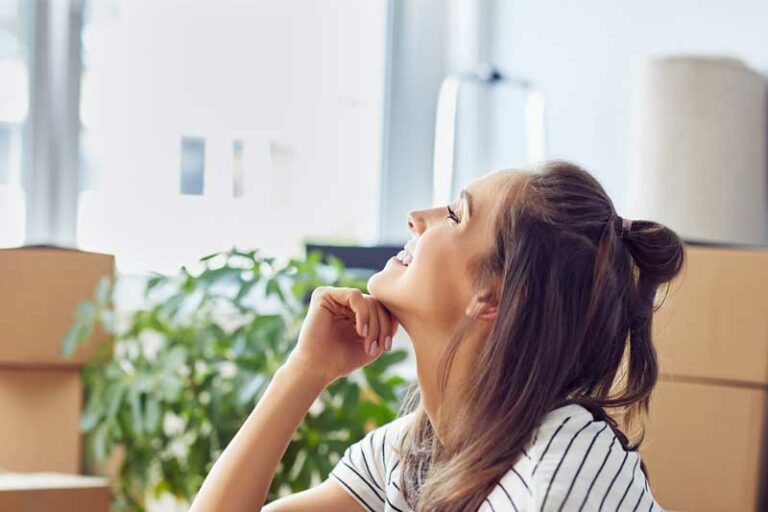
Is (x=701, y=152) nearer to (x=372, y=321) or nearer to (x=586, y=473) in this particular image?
(x=372, y=321)

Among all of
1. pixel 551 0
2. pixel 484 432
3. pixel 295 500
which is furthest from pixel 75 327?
pixel 551 0

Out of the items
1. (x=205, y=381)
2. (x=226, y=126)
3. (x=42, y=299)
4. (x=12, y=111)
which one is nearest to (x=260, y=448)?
(x=205, y=381)

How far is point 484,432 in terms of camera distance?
0.96 metres

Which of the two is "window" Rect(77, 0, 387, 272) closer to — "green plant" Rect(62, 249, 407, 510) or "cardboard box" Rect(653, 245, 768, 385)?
"green plant" Rect(62, 249, 407, 510)

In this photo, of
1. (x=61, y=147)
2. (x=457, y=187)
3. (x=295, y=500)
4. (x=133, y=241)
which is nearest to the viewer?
(x=295, y=500)

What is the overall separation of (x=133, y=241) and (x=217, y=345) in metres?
0.69

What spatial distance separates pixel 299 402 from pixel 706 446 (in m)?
0.94

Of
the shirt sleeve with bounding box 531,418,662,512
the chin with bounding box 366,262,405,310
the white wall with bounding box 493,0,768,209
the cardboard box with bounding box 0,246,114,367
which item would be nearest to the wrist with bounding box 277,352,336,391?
the chin with bounding box 366,262,405,310

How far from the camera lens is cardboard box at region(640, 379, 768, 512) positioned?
1.82 meters

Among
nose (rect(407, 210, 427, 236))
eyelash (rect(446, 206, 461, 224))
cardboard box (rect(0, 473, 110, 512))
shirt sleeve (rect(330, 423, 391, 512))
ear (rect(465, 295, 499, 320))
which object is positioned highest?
eyelash (rect(446, 206, 461, 224))

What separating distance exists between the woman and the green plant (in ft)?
2.25

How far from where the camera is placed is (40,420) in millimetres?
1990

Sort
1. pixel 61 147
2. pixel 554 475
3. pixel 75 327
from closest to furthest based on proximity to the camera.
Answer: pixel 554 475 → pixel 75 327 → pixel 61 147

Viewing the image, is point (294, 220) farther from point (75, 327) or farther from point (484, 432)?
point (484, 432)
